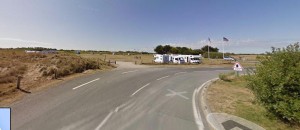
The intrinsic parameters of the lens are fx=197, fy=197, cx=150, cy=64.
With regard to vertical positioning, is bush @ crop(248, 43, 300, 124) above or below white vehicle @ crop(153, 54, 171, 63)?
below

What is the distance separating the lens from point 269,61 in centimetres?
820

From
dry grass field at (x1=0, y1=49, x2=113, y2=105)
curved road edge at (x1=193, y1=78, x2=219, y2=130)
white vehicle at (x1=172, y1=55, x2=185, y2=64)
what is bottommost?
curved road edge at (x1=193, y1=78, x2=219, y2=130)

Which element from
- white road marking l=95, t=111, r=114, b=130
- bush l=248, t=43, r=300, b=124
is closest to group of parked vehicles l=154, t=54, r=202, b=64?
bush l=248, t=43, r=300, b=124

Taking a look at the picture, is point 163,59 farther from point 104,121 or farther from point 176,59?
point 104,121

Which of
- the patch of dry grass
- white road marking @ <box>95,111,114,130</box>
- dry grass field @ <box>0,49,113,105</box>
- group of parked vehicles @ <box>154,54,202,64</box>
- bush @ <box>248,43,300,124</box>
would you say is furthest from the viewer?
group of parked vehicles @ <box>154,54,202,64</box>

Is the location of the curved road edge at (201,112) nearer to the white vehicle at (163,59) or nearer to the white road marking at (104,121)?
the white road marking at (104,121)

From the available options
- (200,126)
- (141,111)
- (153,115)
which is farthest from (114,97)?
(200,126)

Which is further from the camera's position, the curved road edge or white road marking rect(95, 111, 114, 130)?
the curved road edge

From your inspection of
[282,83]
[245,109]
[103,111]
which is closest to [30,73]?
[103,111]

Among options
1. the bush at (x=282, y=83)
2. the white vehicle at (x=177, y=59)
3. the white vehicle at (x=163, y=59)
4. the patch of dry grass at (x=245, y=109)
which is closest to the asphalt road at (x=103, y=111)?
the patch of dry grass at (x=245, y=109)

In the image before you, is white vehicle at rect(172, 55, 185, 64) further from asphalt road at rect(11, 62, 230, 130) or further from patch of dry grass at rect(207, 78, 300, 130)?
asphalt road at rect(11, 62, 230, 130)

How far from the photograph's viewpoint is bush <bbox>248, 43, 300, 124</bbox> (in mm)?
6969

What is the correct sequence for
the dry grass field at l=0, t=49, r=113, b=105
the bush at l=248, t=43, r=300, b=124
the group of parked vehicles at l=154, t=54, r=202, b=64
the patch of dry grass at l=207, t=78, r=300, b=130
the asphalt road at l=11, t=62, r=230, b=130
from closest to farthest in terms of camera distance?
the bush at l=248, t=43, r=300, b=124, the asphalt road at l=11, t=62, r=230, b=130, the patch of dry grass at l=207, t=78, r=300, b=130, the dry grass field at l=0, t=49, r=113, b=105, the group of parked vehicles at l=154, t=54, r=202, b=64

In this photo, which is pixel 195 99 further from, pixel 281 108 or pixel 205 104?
pixel 281 108
